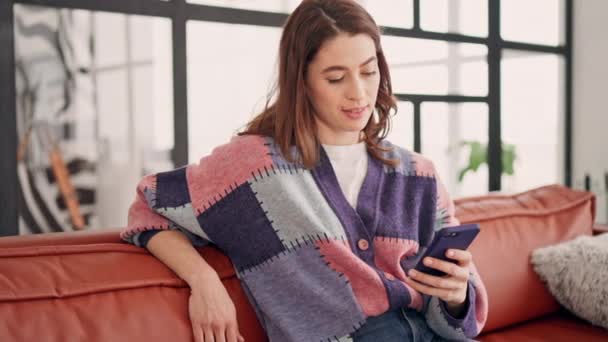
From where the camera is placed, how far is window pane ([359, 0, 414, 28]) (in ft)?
9.98

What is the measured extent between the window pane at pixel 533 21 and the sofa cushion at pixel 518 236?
170cm

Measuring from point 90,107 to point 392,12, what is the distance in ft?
4.98

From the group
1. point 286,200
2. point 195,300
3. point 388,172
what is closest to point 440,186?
point 388,172

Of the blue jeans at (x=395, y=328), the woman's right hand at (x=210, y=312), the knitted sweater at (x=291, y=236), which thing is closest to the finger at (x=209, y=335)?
the woman's right hand at (x=210, y=312)

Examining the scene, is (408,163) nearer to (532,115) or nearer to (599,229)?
(599,229)

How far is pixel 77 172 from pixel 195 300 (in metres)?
1.02

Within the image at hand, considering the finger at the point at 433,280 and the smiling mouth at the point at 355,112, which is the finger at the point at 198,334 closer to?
the finger at the point at 433,280

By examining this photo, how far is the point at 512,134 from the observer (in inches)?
147

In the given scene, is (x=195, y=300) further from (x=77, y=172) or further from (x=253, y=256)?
(x=77, y=172)

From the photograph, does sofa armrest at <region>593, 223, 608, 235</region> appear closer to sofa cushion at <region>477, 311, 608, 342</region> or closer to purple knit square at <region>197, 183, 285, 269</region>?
sofa cushion at <region>477, 311, 608, 342</region>

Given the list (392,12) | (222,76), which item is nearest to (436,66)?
(392,12)

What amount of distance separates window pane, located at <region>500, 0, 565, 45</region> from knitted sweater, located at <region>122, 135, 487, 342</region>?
8.10ft

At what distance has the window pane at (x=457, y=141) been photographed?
3412mm

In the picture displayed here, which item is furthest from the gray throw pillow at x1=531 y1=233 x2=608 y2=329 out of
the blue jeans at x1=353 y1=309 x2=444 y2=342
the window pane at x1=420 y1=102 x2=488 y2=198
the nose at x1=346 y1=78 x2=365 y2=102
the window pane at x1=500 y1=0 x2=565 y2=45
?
the window pane at x1=500 y1=0 x2=565 y2=45
